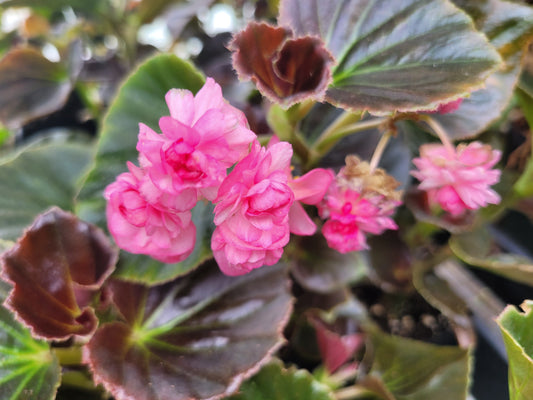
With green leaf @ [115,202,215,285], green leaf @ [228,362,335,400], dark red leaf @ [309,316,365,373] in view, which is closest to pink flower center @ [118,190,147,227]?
green leaf @ [115,202,215,285]

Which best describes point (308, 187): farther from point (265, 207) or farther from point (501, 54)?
point (501, 54)

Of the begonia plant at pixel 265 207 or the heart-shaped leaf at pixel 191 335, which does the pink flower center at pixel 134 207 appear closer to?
the begonia plant at pixel 265 207

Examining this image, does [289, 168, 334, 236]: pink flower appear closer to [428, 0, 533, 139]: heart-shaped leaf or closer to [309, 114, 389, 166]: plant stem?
[309, 114, 389, 166]: plant stem

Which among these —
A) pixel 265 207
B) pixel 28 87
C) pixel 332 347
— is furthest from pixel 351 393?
pixel 28 87

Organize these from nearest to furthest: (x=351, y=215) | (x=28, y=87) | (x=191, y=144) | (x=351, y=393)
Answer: (x=191, y=144)
(x=351, y=215)
(x=351, y=393)
(x=28, y=87)

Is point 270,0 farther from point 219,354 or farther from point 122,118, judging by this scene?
point 219,354

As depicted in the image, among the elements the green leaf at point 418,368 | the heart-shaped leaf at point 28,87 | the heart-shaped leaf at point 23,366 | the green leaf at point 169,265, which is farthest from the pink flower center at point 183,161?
the heart-shaped leaf at point 28,87
